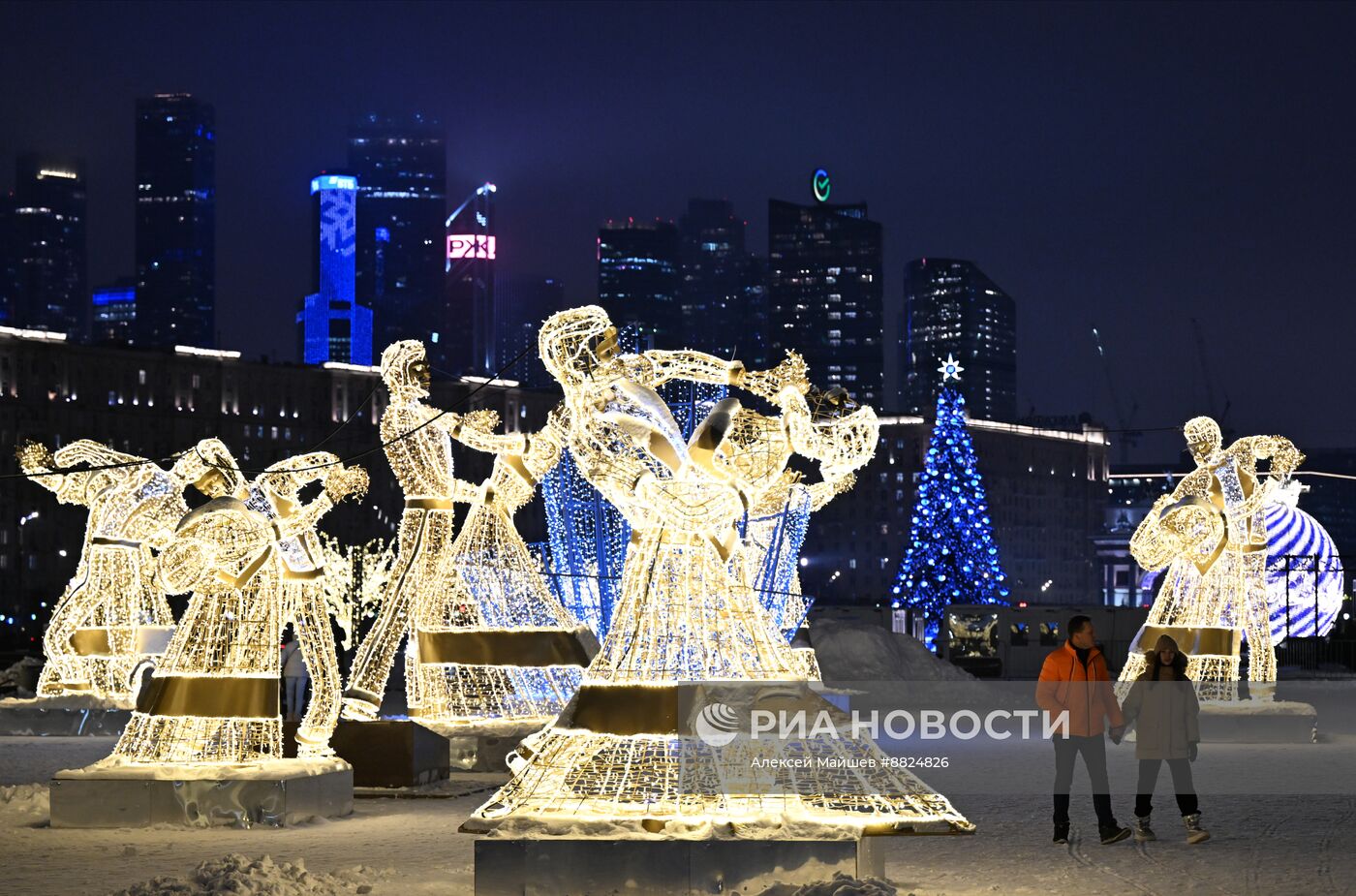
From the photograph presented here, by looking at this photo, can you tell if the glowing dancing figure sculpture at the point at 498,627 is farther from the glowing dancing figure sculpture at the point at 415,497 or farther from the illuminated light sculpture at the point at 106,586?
the illuminated light sculpture at the point at 106,586

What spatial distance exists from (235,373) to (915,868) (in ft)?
295

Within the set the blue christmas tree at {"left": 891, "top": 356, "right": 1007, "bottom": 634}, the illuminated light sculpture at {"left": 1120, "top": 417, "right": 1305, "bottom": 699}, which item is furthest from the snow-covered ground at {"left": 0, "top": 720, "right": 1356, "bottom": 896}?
the blue christmas tree at {"left": 891, "top": 356, "right": 1007, "bottom": 634}

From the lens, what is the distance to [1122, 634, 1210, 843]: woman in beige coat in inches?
517

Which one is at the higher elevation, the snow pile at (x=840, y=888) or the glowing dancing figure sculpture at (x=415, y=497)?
the glowing dancing figure sculpture at (x=415, y=497)

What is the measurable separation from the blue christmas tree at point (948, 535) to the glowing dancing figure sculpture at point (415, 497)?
3821cm

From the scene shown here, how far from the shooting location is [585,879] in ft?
33.8

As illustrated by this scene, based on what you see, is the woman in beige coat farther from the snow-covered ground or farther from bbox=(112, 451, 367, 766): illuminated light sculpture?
bbox=(112, 451, 367, 766): illuminated light sculpture

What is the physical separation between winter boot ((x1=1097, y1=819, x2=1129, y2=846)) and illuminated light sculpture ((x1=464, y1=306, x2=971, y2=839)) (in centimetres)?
235

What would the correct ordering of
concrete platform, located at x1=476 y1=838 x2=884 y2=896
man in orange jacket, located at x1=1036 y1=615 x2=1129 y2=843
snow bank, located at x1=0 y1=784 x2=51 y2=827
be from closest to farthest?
concrete platform, located at x1=476 y1=838 x2=884 y2=896 → man in orange jacket, located at x1=1036 y1=615 x2=1129 y2=843 → snow bank, located at x1=0 y1=784 x2=51 y2=827

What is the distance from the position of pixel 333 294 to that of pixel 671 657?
178m

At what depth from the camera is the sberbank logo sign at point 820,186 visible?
109125 millimetres

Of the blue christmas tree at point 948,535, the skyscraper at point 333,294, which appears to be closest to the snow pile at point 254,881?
the blue christmas tree at point 948,535

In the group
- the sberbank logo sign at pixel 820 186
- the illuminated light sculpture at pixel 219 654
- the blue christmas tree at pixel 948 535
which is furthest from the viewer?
the sberbank logo sign at pixel 820 186

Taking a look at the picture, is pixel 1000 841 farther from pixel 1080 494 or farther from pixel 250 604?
pixel 1080 494
